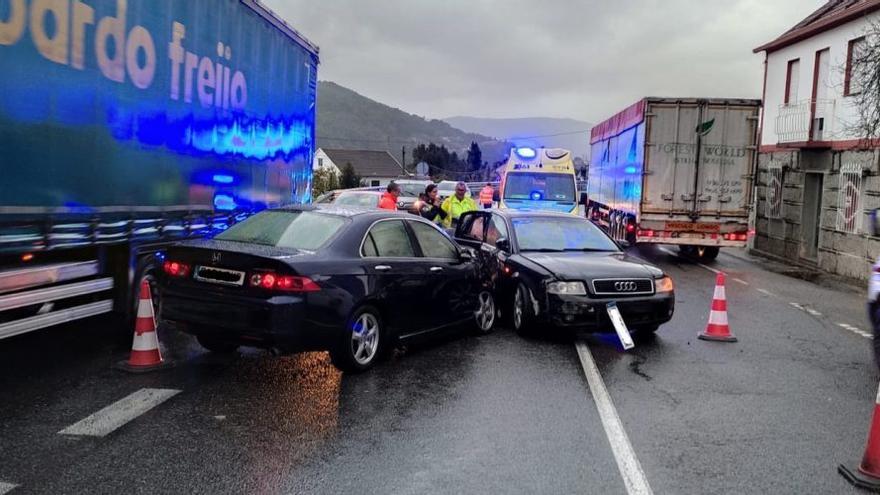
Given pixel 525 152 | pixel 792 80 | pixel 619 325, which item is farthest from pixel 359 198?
pixel 792 80

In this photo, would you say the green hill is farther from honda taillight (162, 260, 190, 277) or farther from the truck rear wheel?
honda taillight (162, 260, 190, 277)

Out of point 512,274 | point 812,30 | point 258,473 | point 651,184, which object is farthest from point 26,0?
point 812,30

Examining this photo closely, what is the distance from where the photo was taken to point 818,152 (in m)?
20.0

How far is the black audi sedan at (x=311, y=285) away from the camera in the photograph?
5766 millimetres

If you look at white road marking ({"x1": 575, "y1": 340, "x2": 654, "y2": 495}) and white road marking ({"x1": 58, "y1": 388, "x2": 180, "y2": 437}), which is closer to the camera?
white road marking ({"x1": 575, "y1": 340, "x2": 654, "y2": 495})

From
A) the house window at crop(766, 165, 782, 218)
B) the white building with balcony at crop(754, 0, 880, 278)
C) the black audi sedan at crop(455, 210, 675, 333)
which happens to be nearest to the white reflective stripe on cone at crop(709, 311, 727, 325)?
the black audi sedan at crop(455, 210, 675, 333)

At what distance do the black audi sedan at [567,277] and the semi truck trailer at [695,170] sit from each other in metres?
7.91

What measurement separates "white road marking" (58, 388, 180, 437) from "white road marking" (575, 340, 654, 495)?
3271 millimetres

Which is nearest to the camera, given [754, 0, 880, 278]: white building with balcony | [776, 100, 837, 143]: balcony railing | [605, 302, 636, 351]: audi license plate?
[605, 302, 636, 351]: audi license plate

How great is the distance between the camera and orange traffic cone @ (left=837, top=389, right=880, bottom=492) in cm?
424

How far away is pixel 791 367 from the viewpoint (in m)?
7.38

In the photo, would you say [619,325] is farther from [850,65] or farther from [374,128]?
[374,128]

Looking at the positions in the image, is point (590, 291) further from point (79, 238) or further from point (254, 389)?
point (79, 238)

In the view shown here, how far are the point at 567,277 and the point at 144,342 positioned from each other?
4.19 metres
